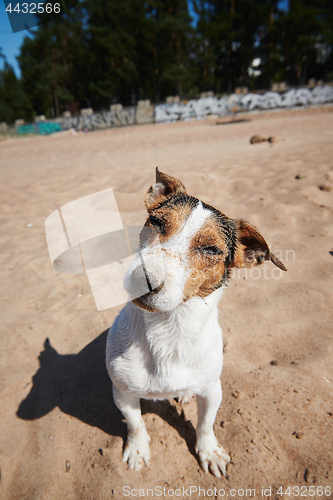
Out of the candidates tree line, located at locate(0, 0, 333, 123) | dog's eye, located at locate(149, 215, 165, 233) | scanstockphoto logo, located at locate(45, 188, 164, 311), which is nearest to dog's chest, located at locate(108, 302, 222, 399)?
dog's eye, located at locate(149, 215, 165, 233)

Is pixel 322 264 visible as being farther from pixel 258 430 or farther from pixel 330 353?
pixel 258 430

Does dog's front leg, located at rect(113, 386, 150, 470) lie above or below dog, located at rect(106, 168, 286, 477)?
below

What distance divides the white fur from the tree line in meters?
35.1

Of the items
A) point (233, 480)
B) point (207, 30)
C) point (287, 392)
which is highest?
point (207, 30)

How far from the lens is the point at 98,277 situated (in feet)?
12.2

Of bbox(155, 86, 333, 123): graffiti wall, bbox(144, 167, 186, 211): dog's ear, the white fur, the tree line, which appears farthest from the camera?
the tree line

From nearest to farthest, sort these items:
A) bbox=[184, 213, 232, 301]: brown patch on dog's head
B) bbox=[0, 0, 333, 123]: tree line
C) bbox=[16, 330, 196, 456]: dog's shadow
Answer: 1. bbox=[184, 213, 232, 301]: brown patch on dog's head
2. bbox=[16, 330, 196, 456]: dog's shadow
3. bbox=[0, 0, 333, 123]: tree line

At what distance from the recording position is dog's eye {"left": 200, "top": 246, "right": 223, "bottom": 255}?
1608mm

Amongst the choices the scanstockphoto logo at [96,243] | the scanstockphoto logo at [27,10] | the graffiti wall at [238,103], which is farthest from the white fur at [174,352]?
the graffiti wall at [238,103]

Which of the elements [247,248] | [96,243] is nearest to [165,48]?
[96,243]

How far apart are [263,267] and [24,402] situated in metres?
3.09

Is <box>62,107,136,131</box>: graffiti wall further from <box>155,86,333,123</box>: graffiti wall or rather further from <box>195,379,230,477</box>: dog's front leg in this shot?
<box>195,379,230,477</box>: dog's front leg

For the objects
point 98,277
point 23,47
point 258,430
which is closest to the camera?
point 258,430

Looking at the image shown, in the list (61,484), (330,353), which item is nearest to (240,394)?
(330,353)
